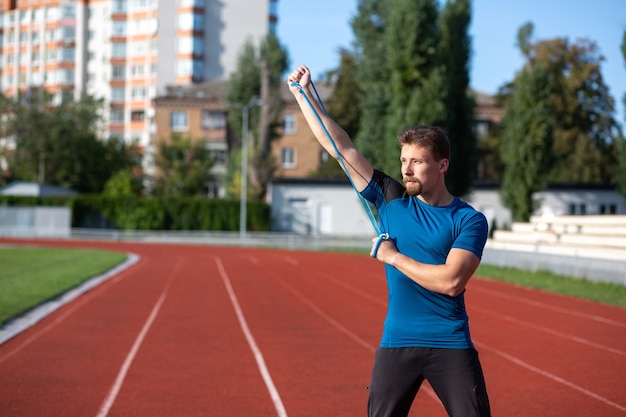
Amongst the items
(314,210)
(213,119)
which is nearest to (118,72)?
(213,119)

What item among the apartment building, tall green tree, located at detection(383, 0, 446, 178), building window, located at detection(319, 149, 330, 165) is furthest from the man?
the apartment building

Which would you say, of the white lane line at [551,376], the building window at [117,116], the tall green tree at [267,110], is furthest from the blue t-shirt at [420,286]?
the building window at [117,116]

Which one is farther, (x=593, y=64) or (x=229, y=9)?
(x=229, y=9)

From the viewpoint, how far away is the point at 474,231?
3.42 meters

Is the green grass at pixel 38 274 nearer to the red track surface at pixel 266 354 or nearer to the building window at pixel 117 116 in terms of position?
the red track surface at pixel 266 354

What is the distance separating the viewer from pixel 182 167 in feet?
186

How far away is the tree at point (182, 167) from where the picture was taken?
5606 cm

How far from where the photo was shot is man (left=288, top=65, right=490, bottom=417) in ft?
10.9

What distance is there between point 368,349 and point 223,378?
2671 millimetres

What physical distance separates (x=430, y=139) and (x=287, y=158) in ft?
201

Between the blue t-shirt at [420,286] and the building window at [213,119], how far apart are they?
6236cm

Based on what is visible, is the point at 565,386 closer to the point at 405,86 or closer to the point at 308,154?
the point at 405,86

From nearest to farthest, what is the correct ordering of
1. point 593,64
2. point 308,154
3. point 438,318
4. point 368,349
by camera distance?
point 438,318 → point 368,349 → point 593,64 → point 308,154

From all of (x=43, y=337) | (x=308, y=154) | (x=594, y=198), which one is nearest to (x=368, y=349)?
(x=43, y=337)
